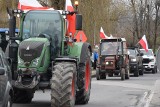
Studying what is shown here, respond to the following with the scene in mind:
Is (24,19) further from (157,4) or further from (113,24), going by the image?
(157,4)

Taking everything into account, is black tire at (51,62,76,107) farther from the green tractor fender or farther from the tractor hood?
the green tractor fender

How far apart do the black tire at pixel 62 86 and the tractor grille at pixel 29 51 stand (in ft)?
2.23

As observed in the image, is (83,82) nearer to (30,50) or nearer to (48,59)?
(48,59)

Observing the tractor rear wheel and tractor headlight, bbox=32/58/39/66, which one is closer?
tractor headlight, bbox=32/58/39/66

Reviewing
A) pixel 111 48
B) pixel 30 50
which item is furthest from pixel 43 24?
pixel 111 48

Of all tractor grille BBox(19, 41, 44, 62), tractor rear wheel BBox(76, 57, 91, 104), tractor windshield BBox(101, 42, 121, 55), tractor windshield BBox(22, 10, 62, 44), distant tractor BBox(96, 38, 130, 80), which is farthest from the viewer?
tractor windshield BBox(101, 42, 121, 55)

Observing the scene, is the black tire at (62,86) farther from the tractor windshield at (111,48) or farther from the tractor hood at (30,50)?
the tractor windshield at (111,48)

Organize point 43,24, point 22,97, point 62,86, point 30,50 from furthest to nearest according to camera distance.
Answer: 1. point 22,97
2. point 43,24
3. point 30,50
4. point 62,86

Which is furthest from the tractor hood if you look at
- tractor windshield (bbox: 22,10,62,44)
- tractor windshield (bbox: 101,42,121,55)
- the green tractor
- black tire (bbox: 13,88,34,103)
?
tractor windshield (bbox: 101,42,121,55)

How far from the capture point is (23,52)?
12.4m

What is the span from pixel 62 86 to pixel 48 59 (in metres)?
1.38

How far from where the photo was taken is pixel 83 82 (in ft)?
45.4

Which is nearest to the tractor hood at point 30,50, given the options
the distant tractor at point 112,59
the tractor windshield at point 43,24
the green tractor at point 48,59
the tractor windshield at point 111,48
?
the green tractor at point 48,59

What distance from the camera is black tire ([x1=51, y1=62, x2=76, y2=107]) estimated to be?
11.8 meters
